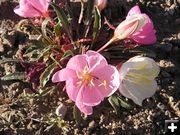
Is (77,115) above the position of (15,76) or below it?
below

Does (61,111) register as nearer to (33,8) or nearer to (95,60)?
(95,60)

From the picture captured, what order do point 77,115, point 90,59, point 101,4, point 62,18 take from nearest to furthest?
point 90,59
point 77,115
point 62,18
point 101,4

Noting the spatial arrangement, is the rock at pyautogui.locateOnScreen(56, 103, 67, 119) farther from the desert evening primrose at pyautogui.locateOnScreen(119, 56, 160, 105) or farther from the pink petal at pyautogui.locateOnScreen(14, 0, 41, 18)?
the pink petal at pyautogui.locateOnScreen(14, 0, 41, 18)

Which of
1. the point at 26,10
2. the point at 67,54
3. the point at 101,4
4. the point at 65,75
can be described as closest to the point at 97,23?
the point at 101,4

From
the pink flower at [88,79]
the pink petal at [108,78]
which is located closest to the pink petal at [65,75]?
the pink flower at [88,79]

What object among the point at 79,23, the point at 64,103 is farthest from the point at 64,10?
the point at 64,103

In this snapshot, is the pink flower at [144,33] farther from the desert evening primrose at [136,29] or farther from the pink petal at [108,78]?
the pink petal at [108,78]

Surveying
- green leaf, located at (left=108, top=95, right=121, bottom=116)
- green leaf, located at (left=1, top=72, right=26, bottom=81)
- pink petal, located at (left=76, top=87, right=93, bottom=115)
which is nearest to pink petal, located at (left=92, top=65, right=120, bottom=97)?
pink petal, located at (left=76, top=87, right=93, bottom=115)

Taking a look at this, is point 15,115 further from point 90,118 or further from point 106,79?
point 106,79
